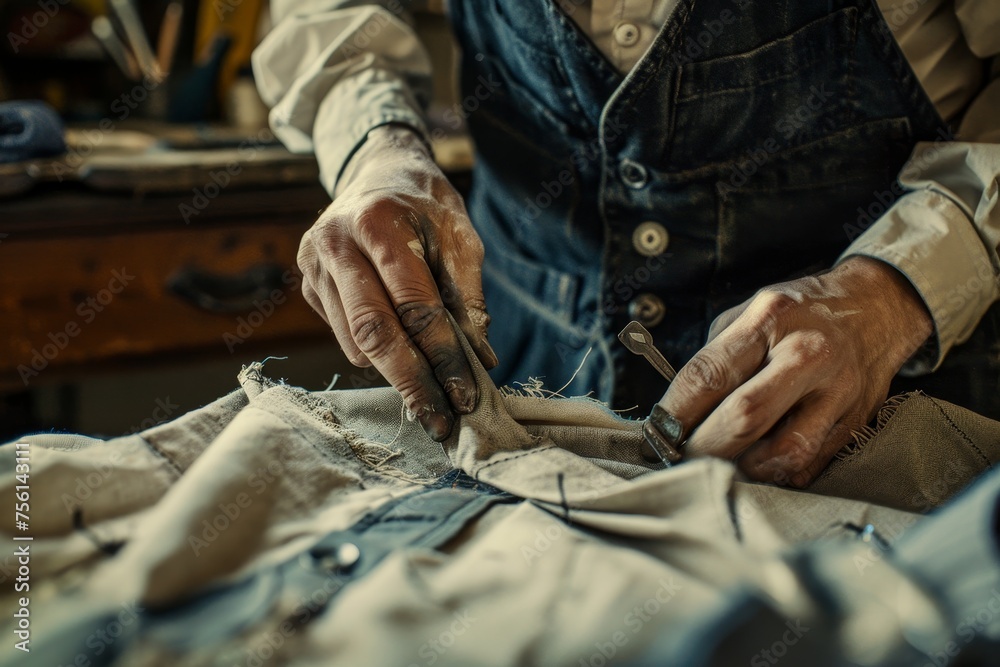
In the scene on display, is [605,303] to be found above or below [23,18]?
above

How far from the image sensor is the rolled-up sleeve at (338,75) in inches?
36.1

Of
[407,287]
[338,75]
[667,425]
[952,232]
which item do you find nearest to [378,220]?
[407,287]

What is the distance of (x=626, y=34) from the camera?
0.76 m

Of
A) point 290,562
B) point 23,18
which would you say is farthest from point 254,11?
point 290,562

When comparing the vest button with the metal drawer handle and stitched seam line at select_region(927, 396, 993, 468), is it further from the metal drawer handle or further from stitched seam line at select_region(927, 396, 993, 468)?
the metal drawer handle

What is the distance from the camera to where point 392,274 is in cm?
65

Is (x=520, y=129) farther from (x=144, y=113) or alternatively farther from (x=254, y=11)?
(x=144, y=113)

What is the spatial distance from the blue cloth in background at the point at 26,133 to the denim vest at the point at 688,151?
28.2 inches

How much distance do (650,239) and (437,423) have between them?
323mm

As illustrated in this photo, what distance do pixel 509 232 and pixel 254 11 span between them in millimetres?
1362

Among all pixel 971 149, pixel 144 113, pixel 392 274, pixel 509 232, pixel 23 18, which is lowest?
pixel 144 113

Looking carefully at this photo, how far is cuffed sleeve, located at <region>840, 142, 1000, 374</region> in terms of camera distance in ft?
2.25

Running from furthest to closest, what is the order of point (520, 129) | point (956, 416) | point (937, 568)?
point (520, 129) → point (956, 416) → point (937, 568)

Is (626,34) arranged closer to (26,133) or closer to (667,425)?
(667,425)
